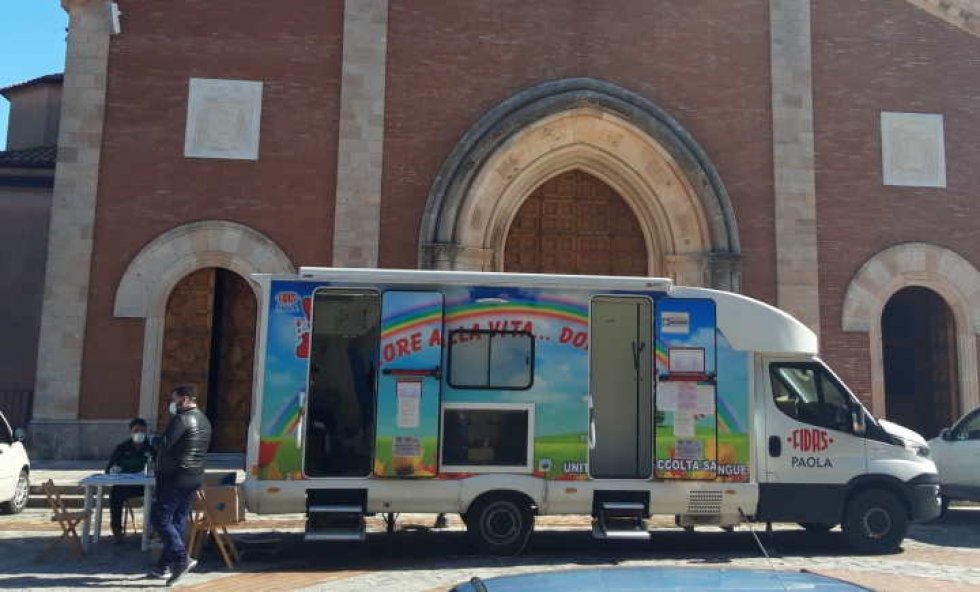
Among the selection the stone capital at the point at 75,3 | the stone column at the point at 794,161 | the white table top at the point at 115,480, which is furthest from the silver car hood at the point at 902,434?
the stone capital at the point at 75,3

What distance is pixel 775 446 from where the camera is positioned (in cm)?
894

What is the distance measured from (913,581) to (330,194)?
11.1 metres

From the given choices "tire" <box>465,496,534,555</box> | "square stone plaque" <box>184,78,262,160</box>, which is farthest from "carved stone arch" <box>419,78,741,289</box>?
"tire" <box>465,496,534,555</box>

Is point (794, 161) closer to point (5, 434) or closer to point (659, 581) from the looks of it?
point (5, 434)

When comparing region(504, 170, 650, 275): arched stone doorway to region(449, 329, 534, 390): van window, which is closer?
region(449, 329, 534, 390): van window

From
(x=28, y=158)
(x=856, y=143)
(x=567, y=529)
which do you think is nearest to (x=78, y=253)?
(x=28, y=158)

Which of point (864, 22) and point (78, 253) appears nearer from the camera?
point (78, 253)

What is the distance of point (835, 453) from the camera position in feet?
29.5

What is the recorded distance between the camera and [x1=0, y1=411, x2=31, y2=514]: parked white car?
10.5 meters

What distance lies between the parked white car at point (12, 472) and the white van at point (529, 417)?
4348 millimetres

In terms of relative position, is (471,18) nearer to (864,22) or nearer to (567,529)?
(864,22)

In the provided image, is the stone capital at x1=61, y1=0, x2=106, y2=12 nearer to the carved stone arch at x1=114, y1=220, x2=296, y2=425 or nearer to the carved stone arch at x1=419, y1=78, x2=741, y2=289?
the carved stone arch at x1=114, y1=220, x2=296, y2=425

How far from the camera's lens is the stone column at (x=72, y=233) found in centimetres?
1420

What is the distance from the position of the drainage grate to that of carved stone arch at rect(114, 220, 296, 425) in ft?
28.7
